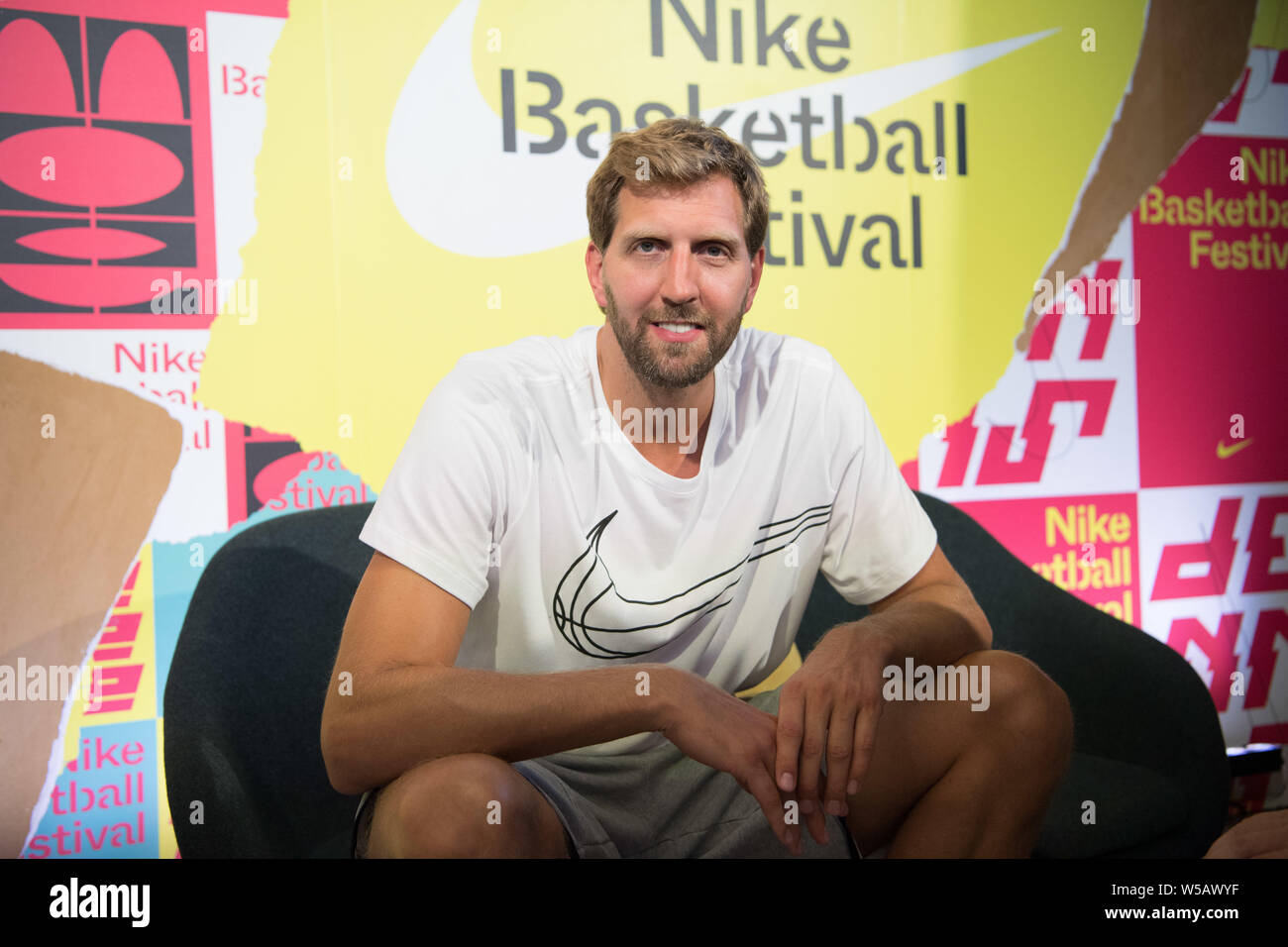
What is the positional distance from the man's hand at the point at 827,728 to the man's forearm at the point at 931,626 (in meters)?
0.08

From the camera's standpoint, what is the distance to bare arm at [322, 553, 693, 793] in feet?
3.64

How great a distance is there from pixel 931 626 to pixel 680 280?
0.64 metres

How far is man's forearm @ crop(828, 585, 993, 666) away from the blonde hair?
633 millimetres

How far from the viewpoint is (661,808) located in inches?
51.4

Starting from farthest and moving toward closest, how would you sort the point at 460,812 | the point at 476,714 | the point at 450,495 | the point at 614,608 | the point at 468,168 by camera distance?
the point at 468,168, the point at 614,608, the point at 450,495, the point at 476,714, the point at 460,812

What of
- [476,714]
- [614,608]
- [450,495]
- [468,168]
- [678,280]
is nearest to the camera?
[476,714]

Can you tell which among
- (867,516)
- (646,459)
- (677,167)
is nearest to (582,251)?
(677,167)

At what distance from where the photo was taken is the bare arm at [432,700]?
111 centimetres

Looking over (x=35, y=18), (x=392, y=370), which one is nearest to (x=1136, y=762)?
(x=392, y=370)

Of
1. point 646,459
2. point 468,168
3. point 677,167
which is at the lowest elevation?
point 646,459

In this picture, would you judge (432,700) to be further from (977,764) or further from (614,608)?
(977,764)

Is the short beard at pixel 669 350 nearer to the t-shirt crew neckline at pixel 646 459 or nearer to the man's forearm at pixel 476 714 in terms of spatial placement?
the t-shirt crew neckline at pixel 646 459

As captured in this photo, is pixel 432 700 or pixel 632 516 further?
pixel 632 516
